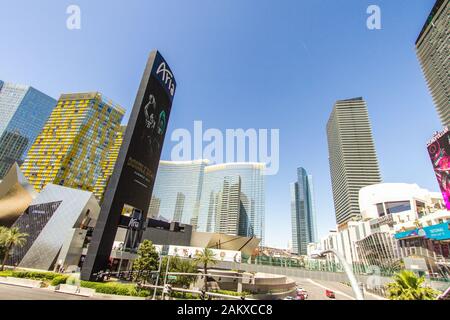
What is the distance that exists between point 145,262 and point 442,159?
208 ft

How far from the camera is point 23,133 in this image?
12631cm

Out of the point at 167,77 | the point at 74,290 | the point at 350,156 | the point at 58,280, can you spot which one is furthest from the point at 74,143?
the point at 350,156

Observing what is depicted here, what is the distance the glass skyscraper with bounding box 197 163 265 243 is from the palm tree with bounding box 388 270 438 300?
166 m

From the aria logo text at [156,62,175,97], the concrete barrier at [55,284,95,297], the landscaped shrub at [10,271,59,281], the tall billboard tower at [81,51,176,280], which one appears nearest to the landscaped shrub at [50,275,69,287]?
the concrete barrier at [55,284,95,297]

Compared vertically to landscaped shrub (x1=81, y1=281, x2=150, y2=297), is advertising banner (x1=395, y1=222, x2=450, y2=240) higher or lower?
higher

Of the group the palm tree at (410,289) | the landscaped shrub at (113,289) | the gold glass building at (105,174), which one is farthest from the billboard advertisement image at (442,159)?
the gold glass building at (105,174)

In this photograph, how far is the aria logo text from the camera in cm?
3912

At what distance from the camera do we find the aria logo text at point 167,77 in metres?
39.1

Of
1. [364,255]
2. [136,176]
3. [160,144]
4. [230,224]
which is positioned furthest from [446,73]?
[230,224]

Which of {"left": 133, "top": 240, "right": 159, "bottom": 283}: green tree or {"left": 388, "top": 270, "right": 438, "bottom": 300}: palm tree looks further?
{"left": 133, "top": 240, "right": 159, "bottom": 283}: green tree

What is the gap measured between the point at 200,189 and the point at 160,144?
149 m

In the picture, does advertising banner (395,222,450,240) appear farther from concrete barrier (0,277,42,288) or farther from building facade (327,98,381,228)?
building facade (327,98,381,228)

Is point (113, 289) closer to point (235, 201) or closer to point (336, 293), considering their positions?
point (336, 293)
